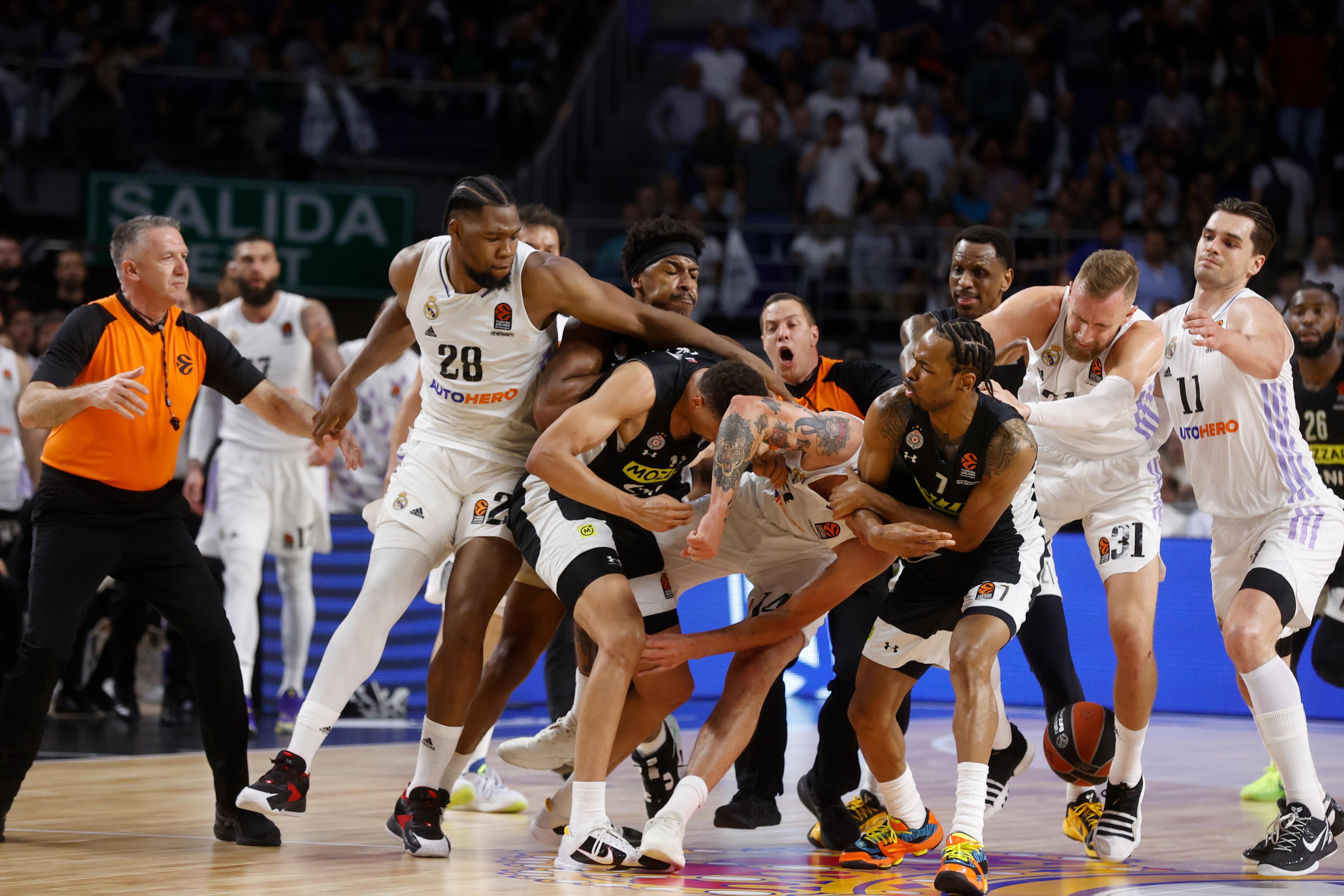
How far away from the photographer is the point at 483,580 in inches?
216

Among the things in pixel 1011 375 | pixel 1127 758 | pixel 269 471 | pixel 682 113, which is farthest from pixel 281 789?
pixel 682 113

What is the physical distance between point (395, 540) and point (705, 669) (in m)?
5.50

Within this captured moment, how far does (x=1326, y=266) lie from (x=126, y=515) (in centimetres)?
1080

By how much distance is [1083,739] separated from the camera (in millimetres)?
5496

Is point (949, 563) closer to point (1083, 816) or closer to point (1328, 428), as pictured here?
point (1083, 816)

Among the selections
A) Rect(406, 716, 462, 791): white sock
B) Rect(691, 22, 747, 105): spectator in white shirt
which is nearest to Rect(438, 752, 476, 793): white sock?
Rect(406, 716, 462, 791): white sock

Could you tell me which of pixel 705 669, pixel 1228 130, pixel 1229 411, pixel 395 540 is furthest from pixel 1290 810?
pixel 1228 130

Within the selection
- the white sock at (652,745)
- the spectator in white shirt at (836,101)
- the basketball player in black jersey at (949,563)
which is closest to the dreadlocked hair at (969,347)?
the basketball player in black jersey at (949,563)

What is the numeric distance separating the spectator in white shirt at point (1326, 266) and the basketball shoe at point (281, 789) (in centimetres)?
1037

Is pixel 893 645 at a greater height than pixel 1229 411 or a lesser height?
lesser

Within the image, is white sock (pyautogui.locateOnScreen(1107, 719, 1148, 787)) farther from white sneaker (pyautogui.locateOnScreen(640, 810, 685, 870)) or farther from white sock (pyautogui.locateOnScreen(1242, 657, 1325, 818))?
white sneaker (pyautogui.locateOnScreen(640, 810, 685, 870))

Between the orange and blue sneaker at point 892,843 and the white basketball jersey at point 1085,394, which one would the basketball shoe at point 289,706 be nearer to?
the orange and blue sneaker at point 892,843

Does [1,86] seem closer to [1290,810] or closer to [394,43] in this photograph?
[394,43]

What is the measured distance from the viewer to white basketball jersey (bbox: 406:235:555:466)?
5535 millimetres
